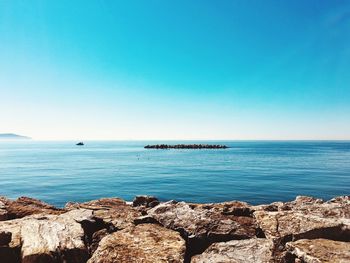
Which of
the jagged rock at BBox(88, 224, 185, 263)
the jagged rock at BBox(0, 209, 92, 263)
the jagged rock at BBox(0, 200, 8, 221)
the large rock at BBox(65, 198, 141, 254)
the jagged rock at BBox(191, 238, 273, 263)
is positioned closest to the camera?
the jagged rock at BBox(0, 209, 92, 263)

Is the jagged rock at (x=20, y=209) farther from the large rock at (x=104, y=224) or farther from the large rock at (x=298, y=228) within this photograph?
the large rock at (x=298, y=228)

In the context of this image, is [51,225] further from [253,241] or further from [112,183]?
[112,183]

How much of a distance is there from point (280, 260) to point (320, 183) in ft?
122

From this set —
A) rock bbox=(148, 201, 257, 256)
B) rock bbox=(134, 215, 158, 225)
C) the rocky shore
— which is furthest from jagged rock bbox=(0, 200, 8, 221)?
rock bbox=(148, 201, 257, 256)

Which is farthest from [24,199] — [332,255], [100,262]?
[332,255]

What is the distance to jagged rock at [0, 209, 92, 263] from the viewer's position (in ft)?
20.6

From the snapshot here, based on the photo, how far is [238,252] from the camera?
6.98 metres

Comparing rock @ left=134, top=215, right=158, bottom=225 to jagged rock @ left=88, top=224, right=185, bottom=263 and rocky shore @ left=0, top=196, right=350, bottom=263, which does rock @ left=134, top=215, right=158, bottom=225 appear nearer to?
rocky shore @ left=0, top=196, right=350, bottom=263

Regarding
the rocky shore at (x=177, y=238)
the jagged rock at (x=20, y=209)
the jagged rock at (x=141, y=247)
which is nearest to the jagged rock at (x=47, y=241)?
the rocky shore at (x=177, y=238)

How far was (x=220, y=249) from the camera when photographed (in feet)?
23.5

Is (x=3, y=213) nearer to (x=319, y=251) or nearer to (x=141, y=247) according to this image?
(x=141, y=247)

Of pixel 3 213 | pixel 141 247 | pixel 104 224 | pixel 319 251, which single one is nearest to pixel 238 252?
pixel 319 251

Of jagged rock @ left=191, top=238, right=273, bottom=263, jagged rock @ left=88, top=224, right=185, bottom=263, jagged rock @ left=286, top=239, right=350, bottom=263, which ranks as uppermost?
jagged rock @ left=286, top=239, right=350, bottom=263

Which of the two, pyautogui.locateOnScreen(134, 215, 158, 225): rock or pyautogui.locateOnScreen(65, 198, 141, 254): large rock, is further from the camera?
pyautogui.locateOnScreen(134, 215, 158, 225): rock
